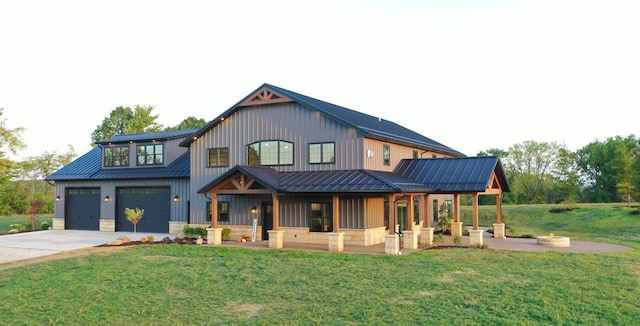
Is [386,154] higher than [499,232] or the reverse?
higher

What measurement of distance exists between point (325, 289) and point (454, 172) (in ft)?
41.7

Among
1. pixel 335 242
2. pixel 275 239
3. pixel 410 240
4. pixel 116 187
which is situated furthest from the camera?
pixel 116 187

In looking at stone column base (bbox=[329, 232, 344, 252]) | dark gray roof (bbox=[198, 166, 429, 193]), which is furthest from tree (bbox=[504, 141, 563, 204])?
stone column base (bbox=[329, 232, 344, 252])

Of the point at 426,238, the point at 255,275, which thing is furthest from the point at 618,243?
the point at 255,275

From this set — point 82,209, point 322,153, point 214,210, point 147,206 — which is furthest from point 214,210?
point 82,209

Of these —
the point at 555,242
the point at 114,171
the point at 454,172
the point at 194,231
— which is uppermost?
the point at 114,171

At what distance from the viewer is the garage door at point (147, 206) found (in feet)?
90.7

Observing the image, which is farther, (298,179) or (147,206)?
(147,206)

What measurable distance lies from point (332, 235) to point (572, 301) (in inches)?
387

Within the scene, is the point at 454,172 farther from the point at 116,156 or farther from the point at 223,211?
the point at 116,156

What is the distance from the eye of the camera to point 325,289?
12.1 m

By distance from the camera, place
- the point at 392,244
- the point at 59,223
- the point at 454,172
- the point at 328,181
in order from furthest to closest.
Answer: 1. the point at 59,223
2. the point at 454,172
3. the point at 328,181
4. the point at 392,244

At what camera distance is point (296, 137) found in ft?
73.9

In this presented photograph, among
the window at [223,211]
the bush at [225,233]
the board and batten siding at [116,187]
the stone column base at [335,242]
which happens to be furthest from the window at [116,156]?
the stone column base at [335,242]
